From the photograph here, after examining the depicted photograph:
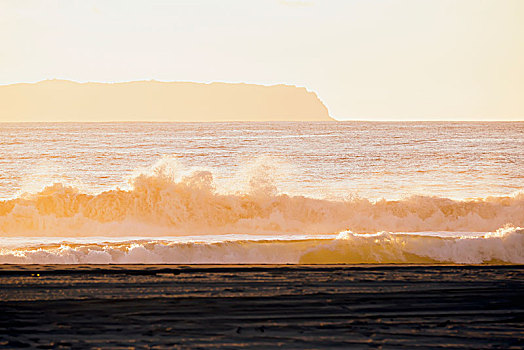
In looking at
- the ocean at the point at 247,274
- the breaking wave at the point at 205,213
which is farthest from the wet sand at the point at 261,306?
the breaking wave at the point at 205,213

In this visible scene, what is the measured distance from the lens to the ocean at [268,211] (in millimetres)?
6113

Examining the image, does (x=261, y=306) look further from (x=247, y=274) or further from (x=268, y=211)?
(x=268, y=211)

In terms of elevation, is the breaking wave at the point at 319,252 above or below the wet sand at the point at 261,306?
below

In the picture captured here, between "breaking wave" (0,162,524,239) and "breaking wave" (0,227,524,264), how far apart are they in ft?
23.4

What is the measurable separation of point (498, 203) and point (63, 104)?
112133 millimetres

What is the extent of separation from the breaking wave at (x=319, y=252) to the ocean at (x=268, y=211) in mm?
11

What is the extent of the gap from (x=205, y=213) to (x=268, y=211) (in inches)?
54.6

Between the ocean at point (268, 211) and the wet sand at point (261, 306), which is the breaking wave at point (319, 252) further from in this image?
the wet sand at point (261, 306)

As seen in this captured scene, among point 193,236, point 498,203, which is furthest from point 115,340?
point 498,203

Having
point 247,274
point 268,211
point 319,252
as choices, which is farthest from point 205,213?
point 247,274

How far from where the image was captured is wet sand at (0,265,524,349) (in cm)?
317

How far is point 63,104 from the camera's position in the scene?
118938 mm

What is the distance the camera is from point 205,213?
13.9 m

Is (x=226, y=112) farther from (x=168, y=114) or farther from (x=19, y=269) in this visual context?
(x=19, y=269)
